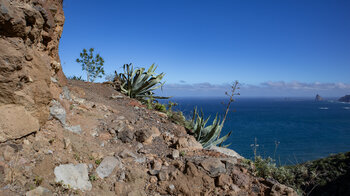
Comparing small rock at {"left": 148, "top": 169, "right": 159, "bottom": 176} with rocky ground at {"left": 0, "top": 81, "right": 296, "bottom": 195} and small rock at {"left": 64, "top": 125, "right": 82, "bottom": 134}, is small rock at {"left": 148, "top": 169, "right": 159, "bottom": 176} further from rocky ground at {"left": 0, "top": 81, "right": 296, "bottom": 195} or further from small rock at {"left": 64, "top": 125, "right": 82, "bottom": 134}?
small rock at {"left": 64, "top": 125, "right": 82, "bottom": 134}

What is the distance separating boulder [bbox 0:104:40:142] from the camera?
2264 mm

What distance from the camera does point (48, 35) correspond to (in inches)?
127

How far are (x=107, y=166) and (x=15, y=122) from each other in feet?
4.14

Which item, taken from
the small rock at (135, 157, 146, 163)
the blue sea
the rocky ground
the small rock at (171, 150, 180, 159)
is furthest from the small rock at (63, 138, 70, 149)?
the blue sea

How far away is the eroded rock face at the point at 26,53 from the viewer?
2.28m

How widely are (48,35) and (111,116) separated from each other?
2.05 metres

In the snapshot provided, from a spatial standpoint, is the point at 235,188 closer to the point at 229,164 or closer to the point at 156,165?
the point at 229,164

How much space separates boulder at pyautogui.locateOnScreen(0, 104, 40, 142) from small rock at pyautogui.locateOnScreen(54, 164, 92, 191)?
60cm

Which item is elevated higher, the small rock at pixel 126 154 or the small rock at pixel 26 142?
the small rock at pixel 26 142

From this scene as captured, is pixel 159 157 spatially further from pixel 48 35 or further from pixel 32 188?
pixel 48 35

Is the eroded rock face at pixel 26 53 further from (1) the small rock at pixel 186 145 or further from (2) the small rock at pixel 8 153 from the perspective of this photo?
(1) the small rock at pixel 186 145

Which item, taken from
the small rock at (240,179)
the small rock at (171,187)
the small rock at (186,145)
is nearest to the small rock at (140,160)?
the small rock at (171,187)

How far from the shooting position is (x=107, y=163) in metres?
3.02

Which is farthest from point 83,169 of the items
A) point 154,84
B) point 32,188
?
point 154,84
